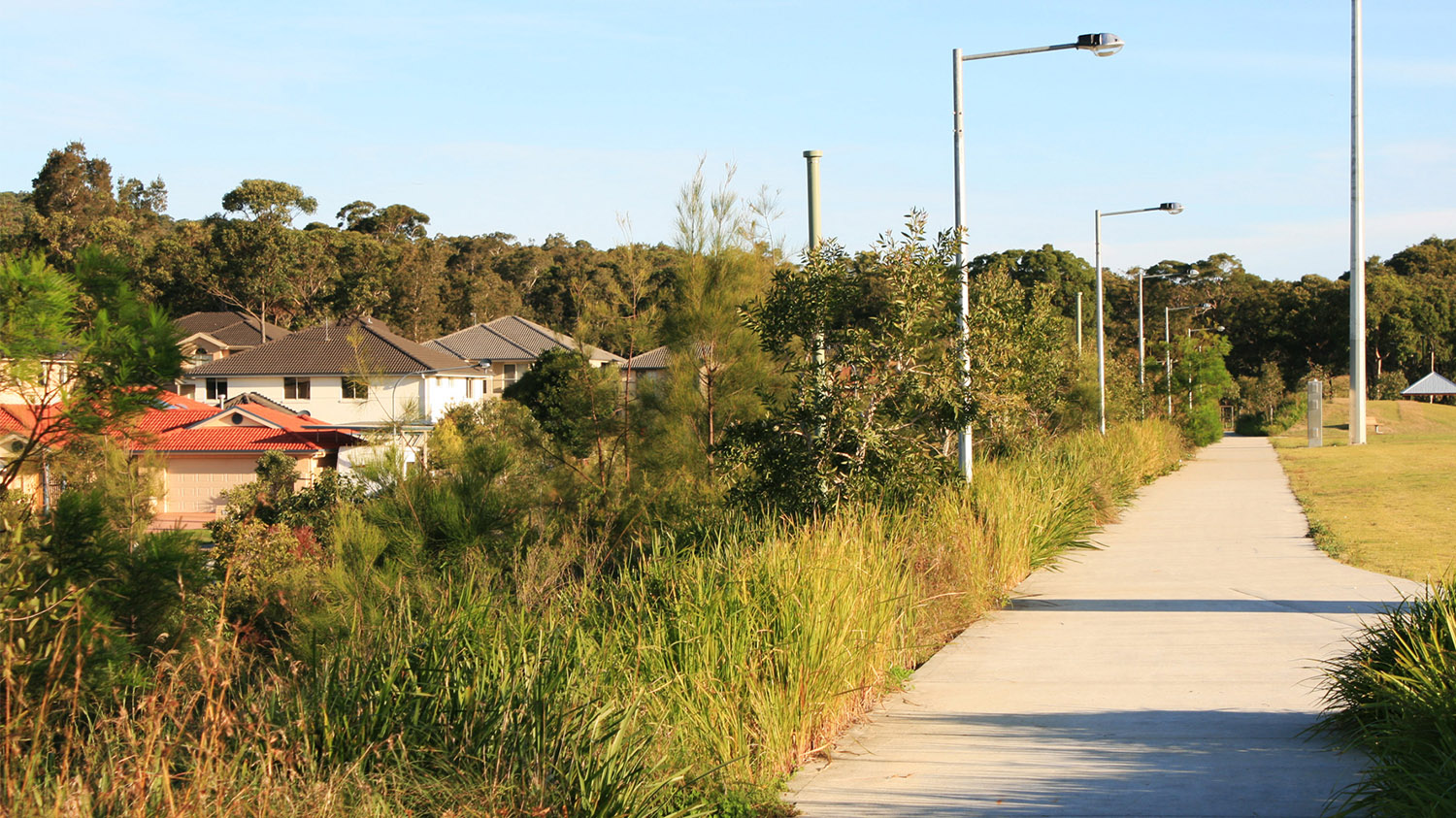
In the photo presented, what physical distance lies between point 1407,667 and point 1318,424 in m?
40.8

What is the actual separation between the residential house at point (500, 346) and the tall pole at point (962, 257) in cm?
4755

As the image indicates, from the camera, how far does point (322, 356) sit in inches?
2175

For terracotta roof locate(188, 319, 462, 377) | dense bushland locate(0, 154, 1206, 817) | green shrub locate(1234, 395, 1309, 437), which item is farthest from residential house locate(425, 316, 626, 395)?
dense bushland locate(0, 154, 1206, 817)

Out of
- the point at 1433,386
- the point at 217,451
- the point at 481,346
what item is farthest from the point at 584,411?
the point at 1433,386

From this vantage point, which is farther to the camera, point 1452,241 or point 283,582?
point 1452,241

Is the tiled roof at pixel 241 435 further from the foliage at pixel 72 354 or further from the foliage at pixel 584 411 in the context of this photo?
the foliage at pixel 72 354

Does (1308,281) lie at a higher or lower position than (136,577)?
higher

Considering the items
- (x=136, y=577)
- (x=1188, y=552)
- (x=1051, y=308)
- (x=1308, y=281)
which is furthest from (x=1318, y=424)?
(x=136, y=577)

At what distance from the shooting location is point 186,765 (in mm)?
4059

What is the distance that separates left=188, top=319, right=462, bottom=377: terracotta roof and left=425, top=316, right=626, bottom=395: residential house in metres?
4.69

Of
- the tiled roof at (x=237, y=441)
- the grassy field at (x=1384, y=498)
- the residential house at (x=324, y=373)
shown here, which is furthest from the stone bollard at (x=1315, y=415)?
the tiled roof at (x=237, y=441)

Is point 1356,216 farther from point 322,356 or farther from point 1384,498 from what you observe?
point 322,356

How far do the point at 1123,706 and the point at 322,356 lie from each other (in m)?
53.7

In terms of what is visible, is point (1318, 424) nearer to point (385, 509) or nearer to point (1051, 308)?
point (1051, 308)
